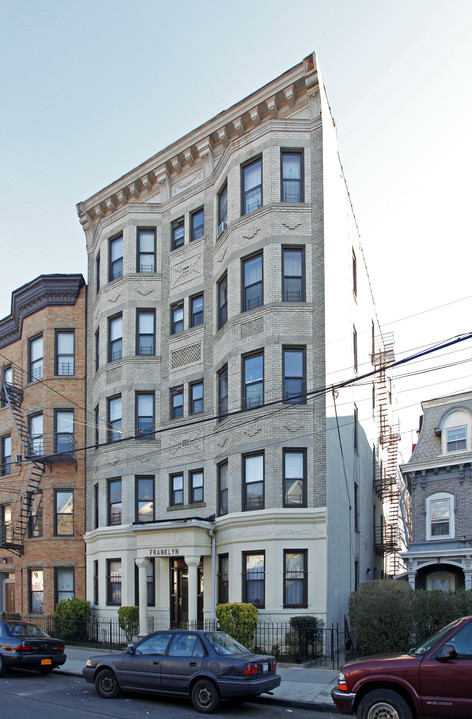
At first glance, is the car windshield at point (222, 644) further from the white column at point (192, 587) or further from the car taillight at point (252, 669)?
the white column at point (192, 587)

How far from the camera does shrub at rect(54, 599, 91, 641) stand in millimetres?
25172

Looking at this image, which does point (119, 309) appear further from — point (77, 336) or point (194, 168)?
point (194, 168)

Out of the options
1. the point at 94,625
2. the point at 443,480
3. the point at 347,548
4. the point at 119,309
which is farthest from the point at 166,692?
the point at 119,309

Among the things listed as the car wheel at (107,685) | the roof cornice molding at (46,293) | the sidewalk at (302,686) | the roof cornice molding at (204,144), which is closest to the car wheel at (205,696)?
the sidewalk at (302,686)

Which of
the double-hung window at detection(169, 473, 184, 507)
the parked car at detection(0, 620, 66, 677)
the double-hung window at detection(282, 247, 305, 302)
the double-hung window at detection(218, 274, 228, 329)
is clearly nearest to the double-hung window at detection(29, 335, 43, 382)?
the double-hung window at detection(169, 473, 184, 507)

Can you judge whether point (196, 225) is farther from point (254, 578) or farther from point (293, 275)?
point (254, 578)

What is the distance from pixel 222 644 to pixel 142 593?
1005cm

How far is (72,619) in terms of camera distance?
2542 cm

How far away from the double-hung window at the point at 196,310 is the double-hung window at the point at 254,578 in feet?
29.2

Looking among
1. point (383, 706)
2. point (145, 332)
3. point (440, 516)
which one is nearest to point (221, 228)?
point (145, 332)

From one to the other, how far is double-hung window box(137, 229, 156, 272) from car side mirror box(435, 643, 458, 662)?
20.5 meters

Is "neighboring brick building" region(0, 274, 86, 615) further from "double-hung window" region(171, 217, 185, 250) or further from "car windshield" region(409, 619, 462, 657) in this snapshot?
"car windshield" region(409, 619, 462, 657)

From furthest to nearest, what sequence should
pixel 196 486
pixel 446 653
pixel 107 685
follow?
pixel 196 486 < pixel 107 685 < pixel 446 653

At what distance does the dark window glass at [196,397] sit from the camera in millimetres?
25141
